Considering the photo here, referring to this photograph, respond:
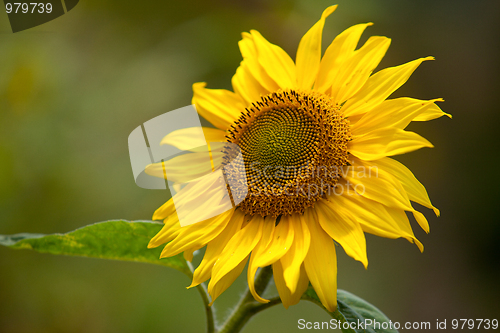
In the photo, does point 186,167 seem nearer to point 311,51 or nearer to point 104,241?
point 104,241

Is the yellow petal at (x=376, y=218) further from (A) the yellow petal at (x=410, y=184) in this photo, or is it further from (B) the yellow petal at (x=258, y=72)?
(B) the yellow petal at (x=258, y=72)

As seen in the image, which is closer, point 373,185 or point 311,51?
point 373,185

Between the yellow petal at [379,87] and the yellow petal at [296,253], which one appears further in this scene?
the yellow petal at [379,87]

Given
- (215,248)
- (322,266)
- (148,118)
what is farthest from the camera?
(148,118)

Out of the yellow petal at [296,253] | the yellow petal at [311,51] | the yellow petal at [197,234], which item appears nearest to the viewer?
the yellow petal at [296,253]

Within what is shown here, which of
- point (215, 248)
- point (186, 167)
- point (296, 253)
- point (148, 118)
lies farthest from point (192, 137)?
point (148, 118)

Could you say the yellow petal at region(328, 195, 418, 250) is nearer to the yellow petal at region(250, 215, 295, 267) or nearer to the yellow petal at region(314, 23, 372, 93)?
the yellow petal at region(250, 215, 295, 267)

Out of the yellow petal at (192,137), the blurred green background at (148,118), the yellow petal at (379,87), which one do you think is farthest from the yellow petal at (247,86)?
the blurred green background at (148,118)

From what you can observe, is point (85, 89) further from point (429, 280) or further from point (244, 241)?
point (429, 280)
